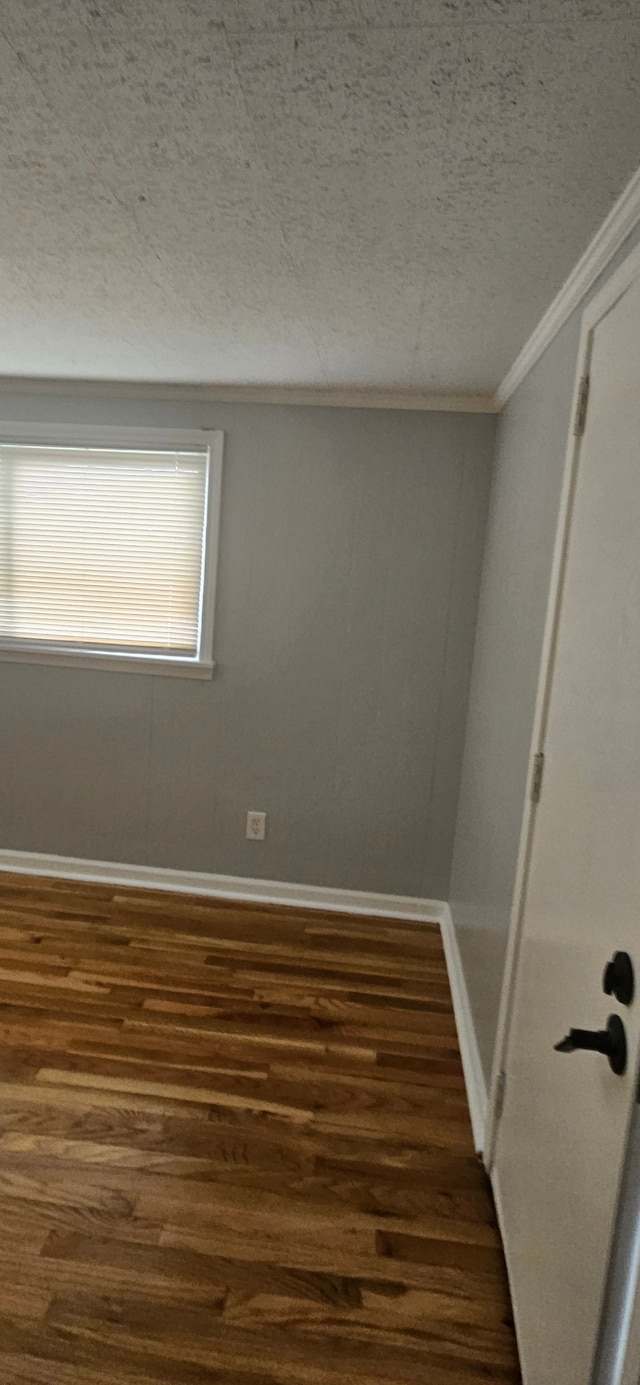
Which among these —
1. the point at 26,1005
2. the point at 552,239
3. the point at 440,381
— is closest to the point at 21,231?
the point at 552,239

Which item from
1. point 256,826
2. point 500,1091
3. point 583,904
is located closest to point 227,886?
point 256,826

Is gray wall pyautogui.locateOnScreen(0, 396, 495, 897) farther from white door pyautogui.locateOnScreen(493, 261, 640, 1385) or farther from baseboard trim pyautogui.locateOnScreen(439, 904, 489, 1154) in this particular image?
white door pyautogui.locateOnScreen(493, 261, 640, 1385)

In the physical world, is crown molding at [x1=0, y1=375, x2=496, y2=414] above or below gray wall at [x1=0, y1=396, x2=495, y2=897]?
above

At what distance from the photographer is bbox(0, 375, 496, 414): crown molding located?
2885 millimetres

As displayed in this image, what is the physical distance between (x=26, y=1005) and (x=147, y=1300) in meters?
1.14

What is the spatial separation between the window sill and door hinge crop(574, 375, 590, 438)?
6.57ft

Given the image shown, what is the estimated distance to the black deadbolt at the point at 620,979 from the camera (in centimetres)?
88

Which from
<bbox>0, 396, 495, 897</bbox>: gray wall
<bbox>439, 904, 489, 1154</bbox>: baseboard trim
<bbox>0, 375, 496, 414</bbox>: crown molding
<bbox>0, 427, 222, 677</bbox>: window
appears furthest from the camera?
<bbox>0, 427, 222, 677</bbox>: window

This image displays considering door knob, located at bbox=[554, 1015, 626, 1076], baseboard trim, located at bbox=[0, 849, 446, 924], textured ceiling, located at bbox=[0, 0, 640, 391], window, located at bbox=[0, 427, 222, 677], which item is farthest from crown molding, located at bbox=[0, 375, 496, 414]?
door knob, located at bbox=[554, 1015, 626, 1076]

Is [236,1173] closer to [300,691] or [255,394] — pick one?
[300,691]

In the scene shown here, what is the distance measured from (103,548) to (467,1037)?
240 centimetres

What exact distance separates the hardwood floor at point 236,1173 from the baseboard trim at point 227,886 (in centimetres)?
39

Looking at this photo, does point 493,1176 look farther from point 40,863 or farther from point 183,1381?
point 40,863

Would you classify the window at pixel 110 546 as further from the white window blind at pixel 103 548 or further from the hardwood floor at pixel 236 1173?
the hardwood floor at pixel 236 1173
